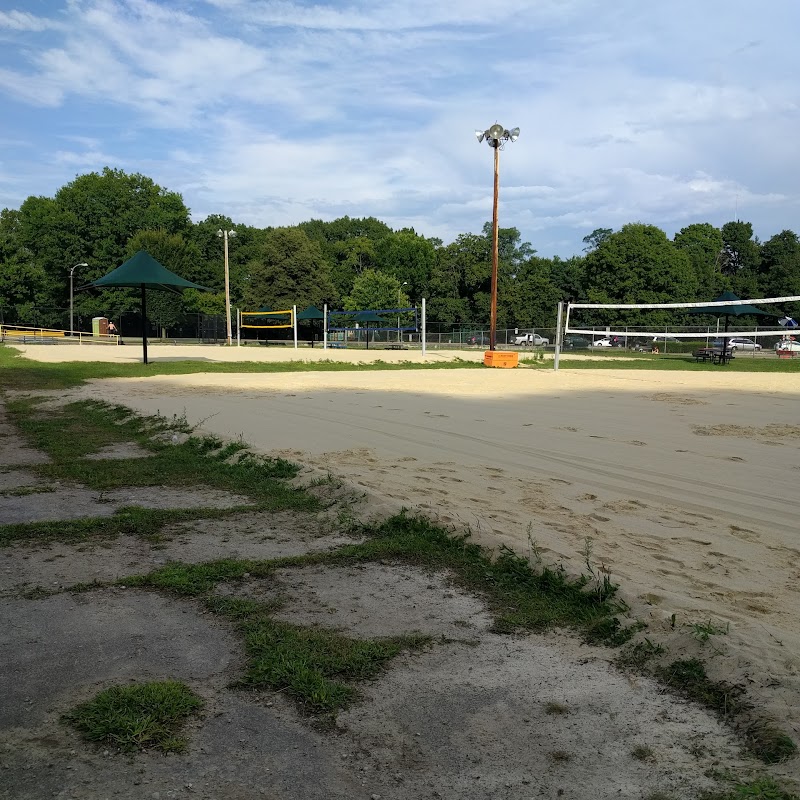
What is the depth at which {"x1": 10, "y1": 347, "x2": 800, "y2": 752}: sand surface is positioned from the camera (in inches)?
128

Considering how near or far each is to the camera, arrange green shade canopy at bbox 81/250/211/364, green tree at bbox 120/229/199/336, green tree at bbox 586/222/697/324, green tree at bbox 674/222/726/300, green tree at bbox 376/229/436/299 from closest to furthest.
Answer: green shade canopy at bbox 81/250/211/364
green tree at bbox 586/222/697/324
green tree at bbox 120/229/199/336
green tree at bbox 674/222/726/300
green tree at bbox 376/229/436/299

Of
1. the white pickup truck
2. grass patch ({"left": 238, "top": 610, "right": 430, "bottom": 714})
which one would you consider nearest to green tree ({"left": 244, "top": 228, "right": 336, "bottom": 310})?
the white pickup truck

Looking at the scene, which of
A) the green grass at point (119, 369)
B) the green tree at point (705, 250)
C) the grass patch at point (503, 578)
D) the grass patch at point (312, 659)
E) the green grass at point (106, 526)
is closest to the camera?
the grass patch at point (312, 659)

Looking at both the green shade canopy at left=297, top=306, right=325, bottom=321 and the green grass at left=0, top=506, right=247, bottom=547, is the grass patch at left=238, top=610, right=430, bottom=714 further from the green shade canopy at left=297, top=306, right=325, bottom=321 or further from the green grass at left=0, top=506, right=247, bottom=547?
the green shade canopy at left=297, top=306, right=325, bottom=321

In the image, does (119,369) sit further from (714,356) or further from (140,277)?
(714,356)

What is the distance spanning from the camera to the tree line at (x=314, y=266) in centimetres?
6244

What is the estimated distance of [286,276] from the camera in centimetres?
6281

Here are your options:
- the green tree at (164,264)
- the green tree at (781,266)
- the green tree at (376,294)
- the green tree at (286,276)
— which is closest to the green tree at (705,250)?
the green tree at (781,266)

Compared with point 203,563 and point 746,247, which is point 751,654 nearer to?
point 203,563

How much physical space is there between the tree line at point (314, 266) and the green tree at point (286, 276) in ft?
0.39

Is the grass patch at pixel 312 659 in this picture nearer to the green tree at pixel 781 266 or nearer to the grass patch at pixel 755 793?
the grass patch at pixel 755 793

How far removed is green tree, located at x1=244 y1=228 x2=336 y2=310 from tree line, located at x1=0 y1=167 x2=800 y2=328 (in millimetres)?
119

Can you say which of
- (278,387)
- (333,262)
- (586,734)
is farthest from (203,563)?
(333,262)

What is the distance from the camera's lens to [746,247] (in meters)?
80.8
